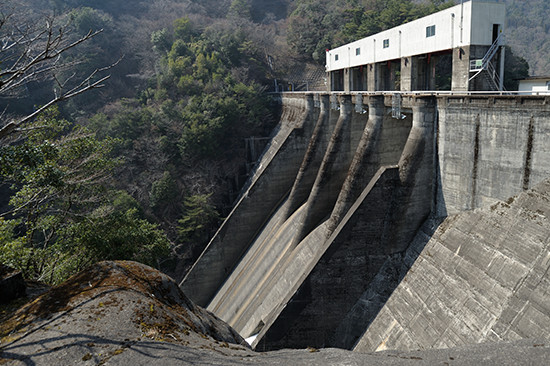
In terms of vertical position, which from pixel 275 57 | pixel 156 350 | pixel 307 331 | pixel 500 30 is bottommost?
pixel 307 331

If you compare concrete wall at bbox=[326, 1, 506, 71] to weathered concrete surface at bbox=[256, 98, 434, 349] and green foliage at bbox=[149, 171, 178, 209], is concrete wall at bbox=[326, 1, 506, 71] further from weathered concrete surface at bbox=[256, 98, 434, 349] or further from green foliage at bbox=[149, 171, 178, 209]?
green foliage at bbox=[149, 171, 178, 209]

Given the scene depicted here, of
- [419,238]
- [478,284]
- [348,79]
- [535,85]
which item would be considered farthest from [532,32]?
[478,284]

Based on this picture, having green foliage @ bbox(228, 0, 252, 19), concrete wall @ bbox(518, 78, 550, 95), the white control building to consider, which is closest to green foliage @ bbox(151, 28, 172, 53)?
green foliage @ bbox(228, 0, 252, 19)

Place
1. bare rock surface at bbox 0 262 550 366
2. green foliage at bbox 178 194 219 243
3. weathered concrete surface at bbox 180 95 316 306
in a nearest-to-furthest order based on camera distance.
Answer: bare rock surface at bbox 0 262 550 366, weathered concrete surface at bbox 180 95 316 306, green foliage at bbox 178 194 219 243

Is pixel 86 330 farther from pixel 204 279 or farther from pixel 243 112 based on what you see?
pixel 243 112

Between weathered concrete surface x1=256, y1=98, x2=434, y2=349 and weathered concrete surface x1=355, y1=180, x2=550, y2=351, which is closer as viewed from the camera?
weathered concrete surface x1=355, y1=180, x2=550, y2=351

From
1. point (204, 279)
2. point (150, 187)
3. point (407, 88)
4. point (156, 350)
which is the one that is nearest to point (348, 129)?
point (407, 88)
